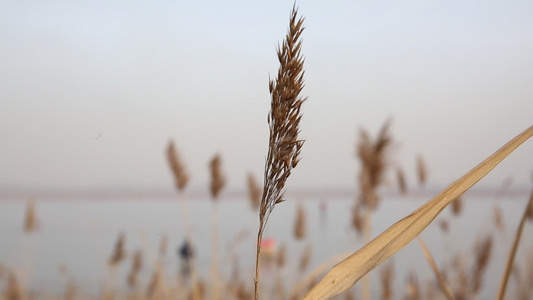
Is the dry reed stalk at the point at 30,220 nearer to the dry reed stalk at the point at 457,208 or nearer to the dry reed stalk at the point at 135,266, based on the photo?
the dry reed stalk at the point at 135,266

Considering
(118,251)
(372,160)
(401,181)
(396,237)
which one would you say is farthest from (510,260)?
(401,181)

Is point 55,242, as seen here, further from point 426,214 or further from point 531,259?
point 426,214

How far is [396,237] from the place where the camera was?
0.85m

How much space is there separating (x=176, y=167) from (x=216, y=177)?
0.74 ft

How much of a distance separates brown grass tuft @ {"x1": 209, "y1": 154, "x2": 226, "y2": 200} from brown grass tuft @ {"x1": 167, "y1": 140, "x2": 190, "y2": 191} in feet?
0.52

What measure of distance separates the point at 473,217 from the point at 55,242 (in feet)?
21.9

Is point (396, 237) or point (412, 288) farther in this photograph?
point (412, 288)

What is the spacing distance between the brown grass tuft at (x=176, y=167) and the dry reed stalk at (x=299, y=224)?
1513 mm

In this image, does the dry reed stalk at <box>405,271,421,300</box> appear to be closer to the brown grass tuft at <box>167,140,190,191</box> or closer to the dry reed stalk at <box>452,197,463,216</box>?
the dry reed stalk at <box>452,197,463,216</box>

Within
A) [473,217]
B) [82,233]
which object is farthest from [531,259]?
[82,233]

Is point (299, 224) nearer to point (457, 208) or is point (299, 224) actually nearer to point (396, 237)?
point (457, 208)

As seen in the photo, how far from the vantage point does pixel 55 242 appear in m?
10.2

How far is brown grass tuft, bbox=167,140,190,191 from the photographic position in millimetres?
2637

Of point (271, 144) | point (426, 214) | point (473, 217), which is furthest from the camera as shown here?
point (473, 217)
